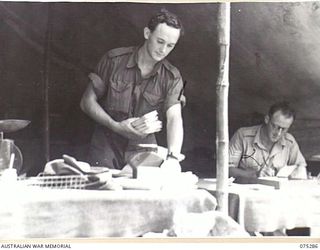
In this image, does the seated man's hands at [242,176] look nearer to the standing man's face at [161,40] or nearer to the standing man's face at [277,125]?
the standing man's face at [277,125]

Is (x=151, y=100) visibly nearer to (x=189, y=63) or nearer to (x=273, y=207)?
(x=189, y=63)

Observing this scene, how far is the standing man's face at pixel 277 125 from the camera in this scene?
4.79m

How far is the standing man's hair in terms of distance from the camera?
474cm

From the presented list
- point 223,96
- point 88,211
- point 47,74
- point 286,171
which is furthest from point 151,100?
point 286,171

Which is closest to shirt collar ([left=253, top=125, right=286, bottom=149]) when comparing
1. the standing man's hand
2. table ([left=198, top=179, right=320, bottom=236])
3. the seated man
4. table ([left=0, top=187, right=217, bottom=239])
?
the seated man

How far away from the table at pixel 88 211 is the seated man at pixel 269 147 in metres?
0.64

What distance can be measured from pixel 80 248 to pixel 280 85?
2054mm

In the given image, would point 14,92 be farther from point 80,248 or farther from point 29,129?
point 80,248

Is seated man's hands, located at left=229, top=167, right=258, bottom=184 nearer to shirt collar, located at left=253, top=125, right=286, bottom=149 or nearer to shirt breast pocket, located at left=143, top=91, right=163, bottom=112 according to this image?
shirt collar, located at left=253, top=125, right=286, bottom=149

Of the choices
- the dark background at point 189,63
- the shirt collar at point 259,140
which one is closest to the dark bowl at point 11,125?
the dark background at point 189,63

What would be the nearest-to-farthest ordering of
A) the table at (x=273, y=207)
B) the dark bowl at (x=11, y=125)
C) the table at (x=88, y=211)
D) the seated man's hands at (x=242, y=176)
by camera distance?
the table at (x=88, y=211), the table at (x=273, y=207), the dark bowl at (x=11, y=125), the seated man's hands at (x=242, y=176)

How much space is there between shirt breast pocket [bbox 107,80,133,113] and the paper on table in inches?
52.9

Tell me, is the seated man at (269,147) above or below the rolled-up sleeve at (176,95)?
below

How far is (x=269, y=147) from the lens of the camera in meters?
4.80
